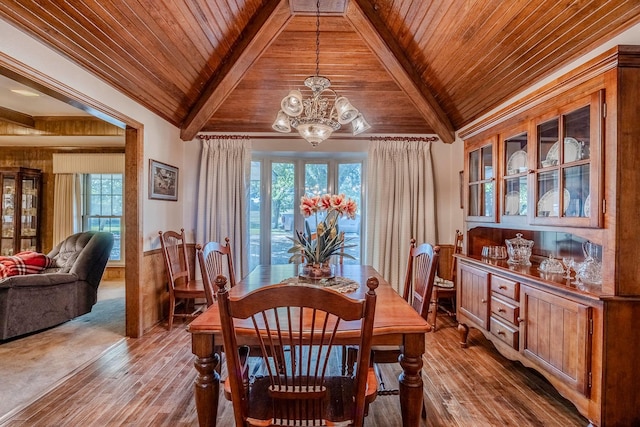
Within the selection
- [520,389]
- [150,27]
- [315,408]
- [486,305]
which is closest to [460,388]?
[520,389]

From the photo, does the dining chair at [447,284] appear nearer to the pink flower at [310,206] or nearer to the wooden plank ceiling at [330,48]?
the wooden plank ceiling at [330,48]

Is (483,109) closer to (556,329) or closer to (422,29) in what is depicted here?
(422,29)

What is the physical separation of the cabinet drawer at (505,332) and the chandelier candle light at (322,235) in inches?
53.6

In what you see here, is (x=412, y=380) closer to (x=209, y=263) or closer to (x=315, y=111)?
(x=209, y=263)

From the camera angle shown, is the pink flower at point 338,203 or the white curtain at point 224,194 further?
the white curtain at point 224,194

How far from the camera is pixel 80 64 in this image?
264 cm

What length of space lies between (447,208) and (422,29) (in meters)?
2.43

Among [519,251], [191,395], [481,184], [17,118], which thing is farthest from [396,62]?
[17,118]

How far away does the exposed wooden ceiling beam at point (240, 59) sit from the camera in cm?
297

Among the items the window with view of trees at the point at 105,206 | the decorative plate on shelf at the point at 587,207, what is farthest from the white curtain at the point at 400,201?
the window with view of trees at the point at 105,206

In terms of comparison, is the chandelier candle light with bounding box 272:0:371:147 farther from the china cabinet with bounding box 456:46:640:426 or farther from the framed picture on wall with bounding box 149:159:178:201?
the framed picture on wall with bounding box 149:159:178:201

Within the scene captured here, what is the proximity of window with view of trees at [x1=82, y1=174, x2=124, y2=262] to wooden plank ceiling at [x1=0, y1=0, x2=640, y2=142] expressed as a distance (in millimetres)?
2727

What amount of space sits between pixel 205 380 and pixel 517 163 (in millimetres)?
2678

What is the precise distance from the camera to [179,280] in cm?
416
